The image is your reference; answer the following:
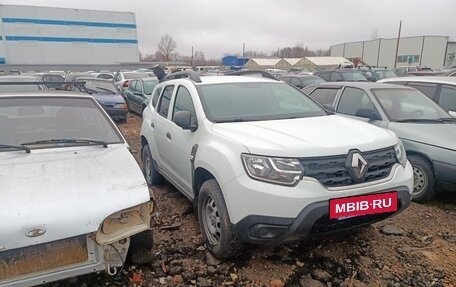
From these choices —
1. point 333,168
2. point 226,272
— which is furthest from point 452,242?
point 226,272

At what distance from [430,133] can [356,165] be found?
90.7 inches

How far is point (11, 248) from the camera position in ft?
6.38

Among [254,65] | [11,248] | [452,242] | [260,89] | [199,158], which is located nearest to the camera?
[11,248]

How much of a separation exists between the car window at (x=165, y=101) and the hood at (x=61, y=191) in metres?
1.66

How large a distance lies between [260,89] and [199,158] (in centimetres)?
128

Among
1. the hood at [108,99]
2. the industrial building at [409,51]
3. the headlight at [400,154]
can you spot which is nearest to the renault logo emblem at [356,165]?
the headlight at [400,154]

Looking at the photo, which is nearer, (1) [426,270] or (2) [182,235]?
(1) [426,270]

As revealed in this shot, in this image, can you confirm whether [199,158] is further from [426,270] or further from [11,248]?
[426,270]

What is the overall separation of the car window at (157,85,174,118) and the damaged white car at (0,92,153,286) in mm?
1384

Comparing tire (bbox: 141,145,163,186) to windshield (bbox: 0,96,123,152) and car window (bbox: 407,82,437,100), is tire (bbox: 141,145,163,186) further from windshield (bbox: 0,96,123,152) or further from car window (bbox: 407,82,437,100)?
car window (bbox: 407,82,437,100)

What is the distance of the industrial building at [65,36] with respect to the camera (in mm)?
44719

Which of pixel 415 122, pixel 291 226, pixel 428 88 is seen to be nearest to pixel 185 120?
pixel 291 226

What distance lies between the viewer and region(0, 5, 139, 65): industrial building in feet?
147

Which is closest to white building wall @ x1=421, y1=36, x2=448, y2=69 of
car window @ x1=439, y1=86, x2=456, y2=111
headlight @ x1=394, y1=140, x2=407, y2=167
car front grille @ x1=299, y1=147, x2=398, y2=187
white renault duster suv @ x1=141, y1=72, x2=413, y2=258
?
car window @ x1=439, y1=86, x2=456, y2=111
